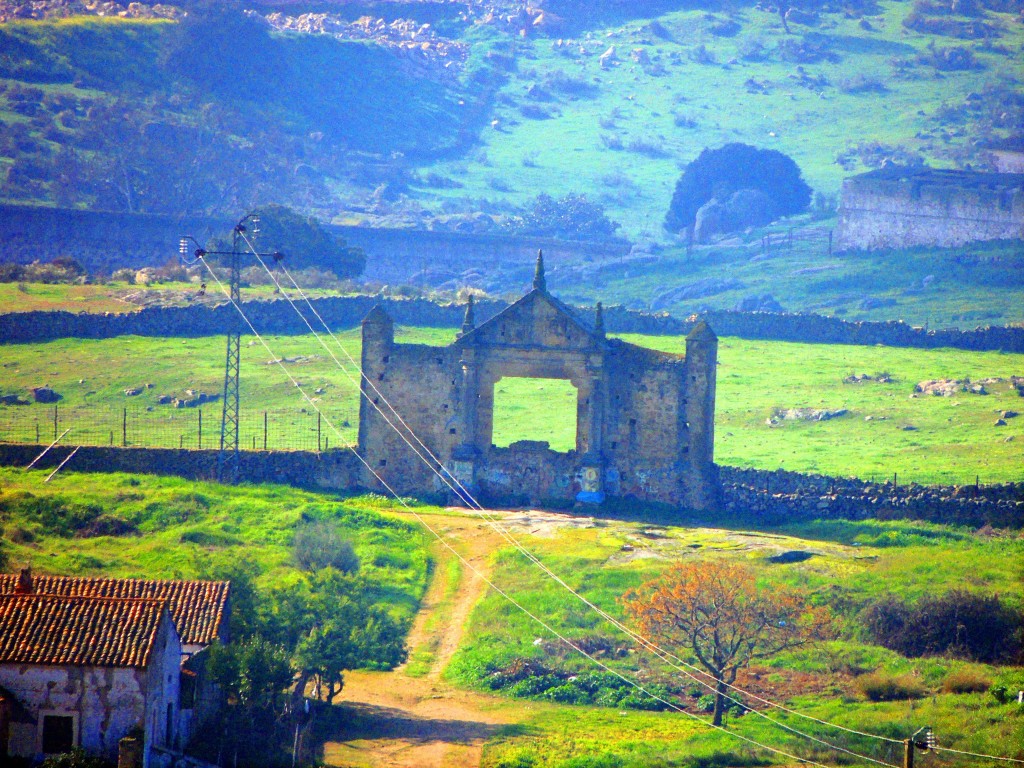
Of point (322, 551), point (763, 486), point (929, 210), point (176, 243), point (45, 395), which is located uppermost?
point (929, 210)

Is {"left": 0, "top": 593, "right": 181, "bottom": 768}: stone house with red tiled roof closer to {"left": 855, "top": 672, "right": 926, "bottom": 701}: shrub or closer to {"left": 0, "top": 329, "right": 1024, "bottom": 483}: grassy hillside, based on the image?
{"left": 855, "top": 672, "right": 926, "bottom": 701}: shrub

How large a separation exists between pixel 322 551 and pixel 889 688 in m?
13.8

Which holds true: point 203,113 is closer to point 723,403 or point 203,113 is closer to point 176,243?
point 176,243

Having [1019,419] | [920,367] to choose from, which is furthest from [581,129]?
[1019,419]

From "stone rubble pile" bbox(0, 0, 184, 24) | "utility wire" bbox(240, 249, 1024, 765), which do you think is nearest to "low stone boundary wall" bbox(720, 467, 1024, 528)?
"utility wire" bbox(240, 249, 1024, 765)

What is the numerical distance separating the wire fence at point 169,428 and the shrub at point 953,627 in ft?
65.9

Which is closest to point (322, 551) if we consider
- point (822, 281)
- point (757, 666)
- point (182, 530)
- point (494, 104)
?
point (182, 530)

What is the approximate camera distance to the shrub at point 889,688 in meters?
39.3

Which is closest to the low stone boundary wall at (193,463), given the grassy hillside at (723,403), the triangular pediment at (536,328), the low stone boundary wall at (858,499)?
the grassy hillside at (723,403)

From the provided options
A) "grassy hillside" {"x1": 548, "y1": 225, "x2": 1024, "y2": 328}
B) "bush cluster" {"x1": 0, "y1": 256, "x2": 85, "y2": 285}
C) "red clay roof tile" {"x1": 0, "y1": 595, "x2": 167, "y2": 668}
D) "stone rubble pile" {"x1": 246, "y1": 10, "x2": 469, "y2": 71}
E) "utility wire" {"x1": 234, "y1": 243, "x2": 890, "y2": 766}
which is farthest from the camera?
"stone rubble pile" {"x1": 246, "y1": 10, "x2": 469, "y2": 71}

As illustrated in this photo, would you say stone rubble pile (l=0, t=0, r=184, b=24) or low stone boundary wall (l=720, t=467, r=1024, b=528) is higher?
stone rubble pile (l=0, t=0, r=184, b=24)

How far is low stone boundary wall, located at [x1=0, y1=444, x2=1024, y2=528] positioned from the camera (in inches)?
2046

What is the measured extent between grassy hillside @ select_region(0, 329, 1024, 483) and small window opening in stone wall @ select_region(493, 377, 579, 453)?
7 centimetres

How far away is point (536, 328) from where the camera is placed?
185 ft
